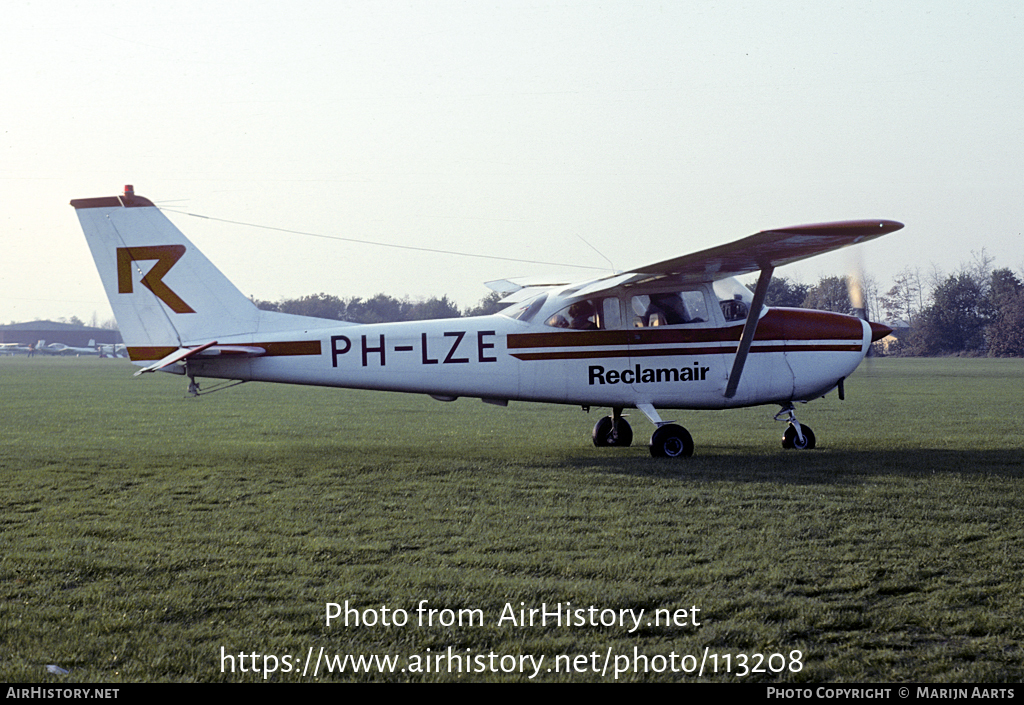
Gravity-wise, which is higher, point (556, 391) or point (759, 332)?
point (759, 332)

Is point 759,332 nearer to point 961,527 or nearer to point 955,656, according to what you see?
point 961,527

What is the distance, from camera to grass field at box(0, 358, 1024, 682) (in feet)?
14.0

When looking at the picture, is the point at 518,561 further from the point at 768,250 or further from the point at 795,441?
the point at 795,441

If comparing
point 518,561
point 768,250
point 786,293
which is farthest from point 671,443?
point 786,293

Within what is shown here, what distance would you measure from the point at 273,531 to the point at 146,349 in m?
6.16

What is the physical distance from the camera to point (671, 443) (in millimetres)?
11922

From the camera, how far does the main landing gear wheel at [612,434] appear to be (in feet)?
44.7

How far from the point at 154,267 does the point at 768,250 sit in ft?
26.5

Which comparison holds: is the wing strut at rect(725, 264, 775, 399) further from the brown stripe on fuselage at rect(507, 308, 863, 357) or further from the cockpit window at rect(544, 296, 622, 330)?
the cockpit window at rect(544, 296, 622, 330)

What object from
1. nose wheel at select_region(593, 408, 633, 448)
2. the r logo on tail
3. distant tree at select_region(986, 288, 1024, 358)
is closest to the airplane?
the r logo on tail

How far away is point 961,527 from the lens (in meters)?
6.93

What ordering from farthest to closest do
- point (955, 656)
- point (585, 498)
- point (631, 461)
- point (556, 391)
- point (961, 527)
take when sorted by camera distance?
1. point (556, 391)
2. point (631, 461)
3. point (585, 498)
4. point (961, 527)
5. point (955, 656)

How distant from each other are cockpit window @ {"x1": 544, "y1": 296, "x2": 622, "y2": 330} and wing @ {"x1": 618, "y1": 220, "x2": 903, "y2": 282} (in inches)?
25.4

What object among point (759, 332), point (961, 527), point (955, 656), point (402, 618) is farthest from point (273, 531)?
point (759, 332)
